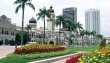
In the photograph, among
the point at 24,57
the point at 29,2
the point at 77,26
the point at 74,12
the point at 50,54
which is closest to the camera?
the point at 24,57

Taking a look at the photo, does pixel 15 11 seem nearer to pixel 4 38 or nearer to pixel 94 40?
pixel 4 38

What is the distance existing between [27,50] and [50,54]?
7.49 ft

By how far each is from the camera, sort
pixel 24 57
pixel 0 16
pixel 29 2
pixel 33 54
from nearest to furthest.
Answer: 1. pixel 24 57
2. pixel 33 54
3. pixel 29 2
4. pixel 0 16

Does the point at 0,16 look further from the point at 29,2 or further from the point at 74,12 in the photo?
the point at 74,12

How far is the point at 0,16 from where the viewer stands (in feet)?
250

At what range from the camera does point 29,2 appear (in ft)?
158

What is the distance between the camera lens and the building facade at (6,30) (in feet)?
248

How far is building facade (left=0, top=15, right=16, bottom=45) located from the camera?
7562cm

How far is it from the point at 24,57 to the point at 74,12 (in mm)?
171065

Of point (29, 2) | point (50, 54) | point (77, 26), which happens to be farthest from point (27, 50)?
point (77, 26)

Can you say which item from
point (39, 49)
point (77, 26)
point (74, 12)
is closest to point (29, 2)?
point (39, 49)

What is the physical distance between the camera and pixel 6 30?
79000 millimetres

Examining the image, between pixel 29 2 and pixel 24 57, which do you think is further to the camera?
pixel 29 2

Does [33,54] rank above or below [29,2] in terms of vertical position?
below
